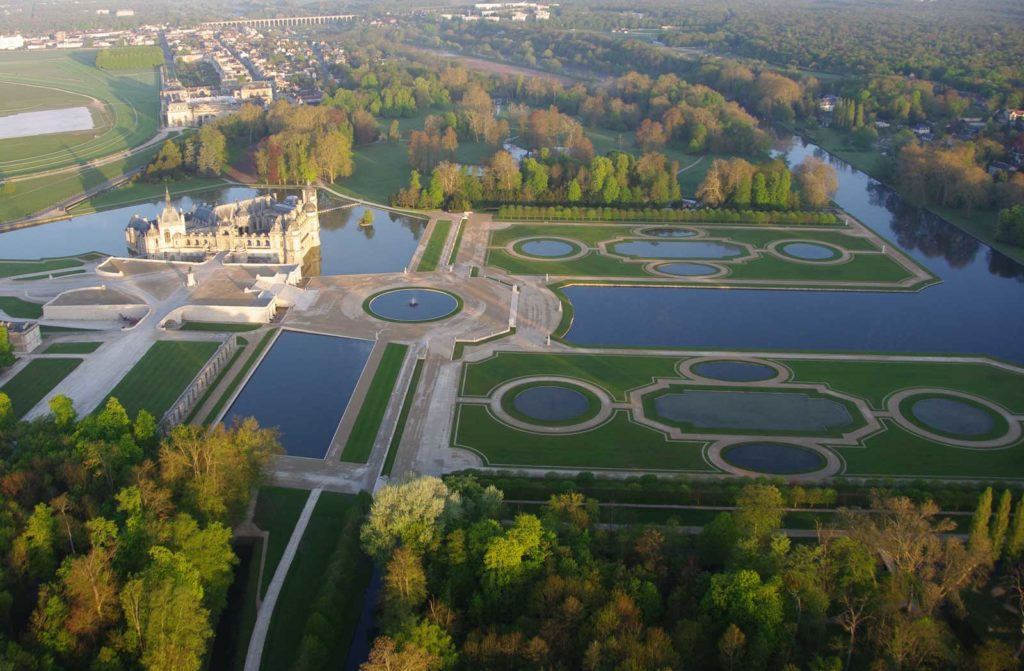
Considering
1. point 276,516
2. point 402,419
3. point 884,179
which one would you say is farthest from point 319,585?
point 884,179

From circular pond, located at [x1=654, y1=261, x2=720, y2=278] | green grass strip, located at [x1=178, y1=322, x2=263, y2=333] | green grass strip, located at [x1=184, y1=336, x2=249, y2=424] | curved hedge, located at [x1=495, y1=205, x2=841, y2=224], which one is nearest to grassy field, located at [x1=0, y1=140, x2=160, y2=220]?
green grass strip, located at [x1=178, y1=322, x2=263, y2=333]

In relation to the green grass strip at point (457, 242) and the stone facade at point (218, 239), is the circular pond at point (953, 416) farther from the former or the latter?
the stone facade at point (218, 239)

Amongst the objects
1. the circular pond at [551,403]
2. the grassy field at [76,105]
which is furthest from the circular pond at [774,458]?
the grassy field at [76,105]

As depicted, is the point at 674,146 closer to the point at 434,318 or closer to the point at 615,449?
the point at 434,318

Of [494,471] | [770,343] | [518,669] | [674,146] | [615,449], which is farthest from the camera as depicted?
[674,146]

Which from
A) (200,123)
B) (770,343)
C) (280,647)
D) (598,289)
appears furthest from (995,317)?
(200,123)

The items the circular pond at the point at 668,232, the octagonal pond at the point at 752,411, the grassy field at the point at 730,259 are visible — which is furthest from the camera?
the circular pond at the point at 668,232

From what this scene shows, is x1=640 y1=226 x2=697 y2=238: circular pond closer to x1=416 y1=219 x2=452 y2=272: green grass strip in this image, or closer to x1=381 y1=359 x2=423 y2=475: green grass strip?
x1=416 y1=219 x2=452 y2=272: green grass strip
